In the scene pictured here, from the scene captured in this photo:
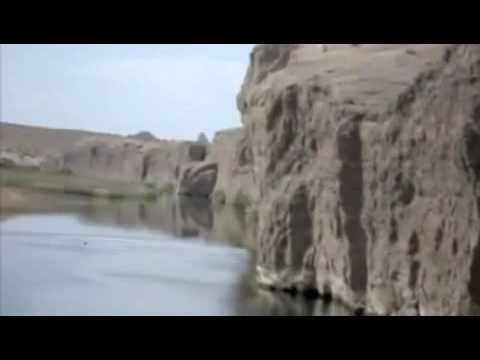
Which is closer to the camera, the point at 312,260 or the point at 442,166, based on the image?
the point at 442,166

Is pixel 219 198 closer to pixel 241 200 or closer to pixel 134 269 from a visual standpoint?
pixel 241 200

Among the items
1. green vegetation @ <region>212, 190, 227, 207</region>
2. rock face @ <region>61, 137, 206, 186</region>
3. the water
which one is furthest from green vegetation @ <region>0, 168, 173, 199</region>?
the water

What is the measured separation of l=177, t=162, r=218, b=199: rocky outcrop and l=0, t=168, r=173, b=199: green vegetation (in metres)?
2.80

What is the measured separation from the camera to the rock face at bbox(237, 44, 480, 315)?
12.1 meters

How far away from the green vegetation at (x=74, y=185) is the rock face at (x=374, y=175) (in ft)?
98.0

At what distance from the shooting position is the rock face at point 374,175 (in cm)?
1207

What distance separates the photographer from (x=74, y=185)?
5909 centimetres

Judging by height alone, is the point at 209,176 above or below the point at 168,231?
above

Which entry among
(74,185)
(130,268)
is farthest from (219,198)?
(130,268)

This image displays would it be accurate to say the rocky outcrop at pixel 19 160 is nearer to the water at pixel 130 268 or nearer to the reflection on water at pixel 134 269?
the water at pixel 130 268
